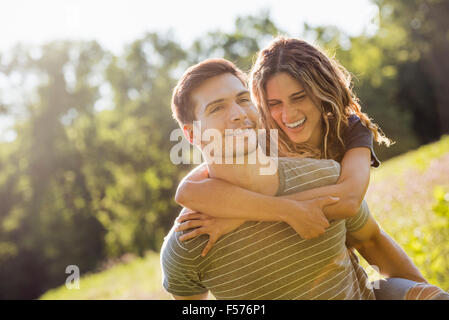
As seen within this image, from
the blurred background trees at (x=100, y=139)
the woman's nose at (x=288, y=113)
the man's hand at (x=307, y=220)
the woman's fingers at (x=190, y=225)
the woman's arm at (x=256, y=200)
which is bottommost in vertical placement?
the man's hand at (x=307, y=220)

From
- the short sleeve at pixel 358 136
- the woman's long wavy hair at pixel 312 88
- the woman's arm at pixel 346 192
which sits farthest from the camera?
the woman's long wavy hair at pixel 312 88

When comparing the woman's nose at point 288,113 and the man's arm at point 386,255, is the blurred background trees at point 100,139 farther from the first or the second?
the man's arm at point 386,255

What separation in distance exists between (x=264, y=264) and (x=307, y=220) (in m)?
0.29

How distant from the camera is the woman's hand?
6.38ft

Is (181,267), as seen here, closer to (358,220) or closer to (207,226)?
(207,226)

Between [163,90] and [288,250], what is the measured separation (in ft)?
97.3

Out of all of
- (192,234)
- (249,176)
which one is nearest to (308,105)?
(249,176)

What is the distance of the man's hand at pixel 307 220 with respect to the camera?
1954mm

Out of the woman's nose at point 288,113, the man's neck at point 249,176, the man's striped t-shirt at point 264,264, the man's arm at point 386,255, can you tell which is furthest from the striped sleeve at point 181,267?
the woman's nose at point 288,113

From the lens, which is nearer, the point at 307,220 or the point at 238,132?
the point at 307,220

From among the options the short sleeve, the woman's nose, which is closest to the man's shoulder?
the short sleeve

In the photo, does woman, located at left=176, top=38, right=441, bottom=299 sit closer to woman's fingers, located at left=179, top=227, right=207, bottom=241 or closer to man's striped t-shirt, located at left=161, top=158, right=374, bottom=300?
man's striped t-shirt, located at left=161, top=158, right=374, bottom=300

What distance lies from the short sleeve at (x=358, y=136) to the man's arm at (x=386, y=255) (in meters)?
0.68

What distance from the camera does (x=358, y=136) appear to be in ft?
10.1
